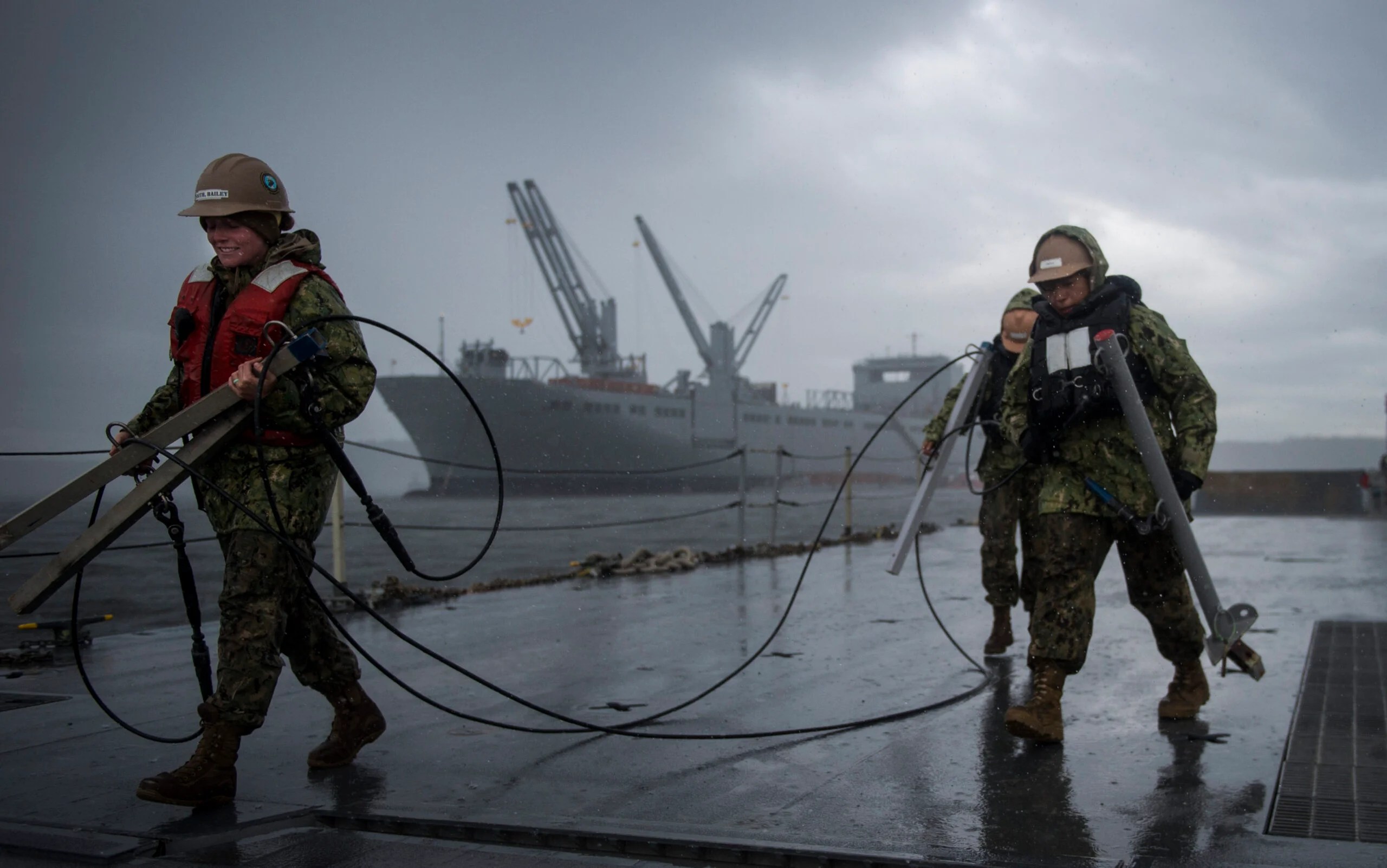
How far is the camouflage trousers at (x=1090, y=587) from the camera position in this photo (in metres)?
3.14

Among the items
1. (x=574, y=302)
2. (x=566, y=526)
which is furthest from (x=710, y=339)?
(x=566, y=526)

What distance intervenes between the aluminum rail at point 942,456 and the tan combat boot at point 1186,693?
976 mm

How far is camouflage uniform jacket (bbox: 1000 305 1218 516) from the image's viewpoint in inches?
123

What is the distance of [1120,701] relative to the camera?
3.62 m

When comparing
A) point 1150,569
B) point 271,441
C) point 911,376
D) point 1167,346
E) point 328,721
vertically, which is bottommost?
point 328,721

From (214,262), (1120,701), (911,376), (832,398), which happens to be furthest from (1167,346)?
(911,376)

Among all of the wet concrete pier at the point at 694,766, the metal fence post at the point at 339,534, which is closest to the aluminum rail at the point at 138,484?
the wet concrete pier at the point at 694,766

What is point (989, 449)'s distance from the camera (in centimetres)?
462

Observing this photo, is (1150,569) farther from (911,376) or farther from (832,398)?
(911,376)

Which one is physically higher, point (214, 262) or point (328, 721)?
point (214, 262)

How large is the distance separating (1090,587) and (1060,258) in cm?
95

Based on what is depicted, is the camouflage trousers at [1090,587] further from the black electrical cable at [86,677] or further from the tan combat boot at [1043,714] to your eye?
the black electrical cable at [86,677]

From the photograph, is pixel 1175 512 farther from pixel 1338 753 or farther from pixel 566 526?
pixel 566 526

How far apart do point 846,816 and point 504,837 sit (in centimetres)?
70
